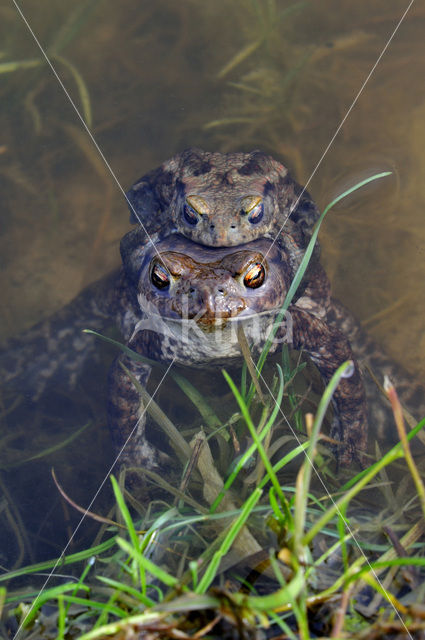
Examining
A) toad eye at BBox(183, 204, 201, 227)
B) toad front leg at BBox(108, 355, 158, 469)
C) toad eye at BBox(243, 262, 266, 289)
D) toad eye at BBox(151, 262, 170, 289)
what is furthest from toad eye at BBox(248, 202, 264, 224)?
toad front leg at BBox(108, 355, 158, 469)

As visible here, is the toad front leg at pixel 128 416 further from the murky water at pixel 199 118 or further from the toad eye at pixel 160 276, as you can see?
the toad eye at pixel 160 276

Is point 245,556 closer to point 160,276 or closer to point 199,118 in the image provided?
point 160,276

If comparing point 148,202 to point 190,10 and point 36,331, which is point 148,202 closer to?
point 36,331

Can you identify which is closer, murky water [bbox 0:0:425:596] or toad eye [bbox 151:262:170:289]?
toad eye [bbox 151:262:170:289]

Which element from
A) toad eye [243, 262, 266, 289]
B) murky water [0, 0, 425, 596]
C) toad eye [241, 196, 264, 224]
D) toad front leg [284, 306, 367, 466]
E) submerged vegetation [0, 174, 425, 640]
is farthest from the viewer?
murky water [0, 0, 425, 596]

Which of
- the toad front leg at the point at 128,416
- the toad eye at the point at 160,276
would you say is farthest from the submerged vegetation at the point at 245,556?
the toad eye at the point at 160,276

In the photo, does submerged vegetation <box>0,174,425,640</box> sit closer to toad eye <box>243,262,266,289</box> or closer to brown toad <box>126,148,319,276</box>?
toad eye <box>243,262,266,289</box>
